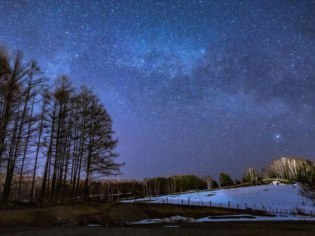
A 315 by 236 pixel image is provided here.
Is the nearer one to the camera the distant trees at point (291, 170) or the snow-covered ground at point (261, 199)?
the snow-covered ground at point (261, 199)

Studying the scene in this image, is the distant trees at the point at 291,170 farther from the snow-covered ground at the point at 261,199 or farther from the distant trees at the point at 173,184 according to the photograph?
the snow-covered ground at the point at 261,199

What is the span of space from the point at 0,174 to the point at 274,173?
169m

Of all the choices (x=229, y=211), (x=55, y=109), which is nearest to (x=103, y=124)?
(x=55, y=109)

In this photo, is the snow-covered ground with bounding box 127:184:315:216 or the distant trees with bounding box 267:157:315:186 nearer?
the snow-covered ground with bounding box 127:184:315:216

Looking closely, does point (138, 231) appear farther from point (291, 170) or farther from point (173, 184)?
point (291, 170)

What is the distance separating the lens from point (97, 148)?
40938mm

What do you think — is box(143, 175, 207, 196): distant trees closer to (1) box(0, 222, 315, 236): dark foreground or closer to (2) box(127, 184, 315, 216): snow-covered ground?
(2) box(127, 184, 315, 216): snow-covered ground

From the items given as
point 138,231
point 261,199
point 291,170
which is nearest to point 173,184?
point 291,170

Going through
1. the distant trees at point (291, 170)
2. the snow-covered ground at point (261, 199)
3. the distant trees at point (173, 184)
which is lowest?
the snow-covered ground at point (261, 199)

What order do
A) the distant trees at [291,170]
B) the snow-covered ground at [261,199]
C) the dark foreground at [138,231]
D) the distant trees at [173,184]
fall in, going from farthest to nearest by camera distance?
the distant trees at [173,184] → the distant trees at [291,170] → the snow-covered ground at [261,199] → the dark foreground at [138,231]

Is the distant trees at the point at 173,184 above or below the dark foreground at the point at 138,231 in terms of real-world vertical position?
above

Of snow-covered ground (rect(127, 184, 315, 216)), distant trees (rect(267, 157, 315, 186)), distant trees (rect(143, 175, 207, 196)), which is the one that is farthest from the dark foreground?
distant trees (rect(267, 157, 315, 186))

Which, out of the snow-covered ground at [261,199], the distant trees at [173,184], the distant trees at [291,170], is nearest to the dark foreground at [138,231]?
the snow-covered ground at [261,199]

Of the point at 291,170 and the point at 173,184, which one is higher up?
the point at 291,170
